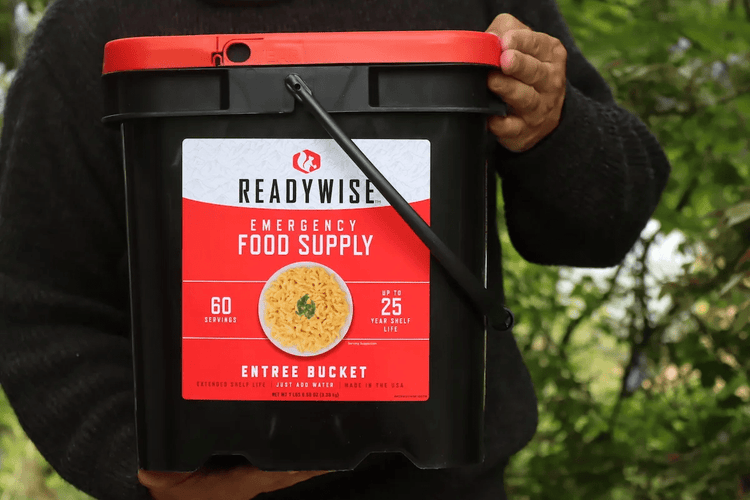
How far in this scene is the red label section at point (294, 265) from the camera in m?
0.76

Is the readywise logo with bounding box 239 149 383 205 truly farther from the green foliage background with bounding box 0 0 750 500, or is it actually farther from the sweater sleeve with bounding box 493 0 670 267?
the green foliage background with bounding box 0 0 750 500

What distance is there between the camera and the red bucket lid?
0.75 m

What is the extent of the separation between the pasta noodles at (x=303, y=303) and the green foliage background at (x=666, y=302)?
0.89 meters

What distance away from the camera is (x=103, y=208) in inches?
38.3

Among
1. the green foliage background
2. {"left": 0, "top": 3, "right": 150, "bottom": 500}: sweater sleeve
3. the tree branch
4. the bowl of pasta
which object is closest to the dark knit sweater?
{"left": 0, "top": 3, "right": 150, "bottom": 500}: sweater sleeve

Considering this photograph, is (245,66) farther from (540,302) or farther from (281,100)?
(540,302)

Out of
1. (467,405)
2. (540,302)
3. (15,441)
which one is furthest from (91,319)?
(15,441)

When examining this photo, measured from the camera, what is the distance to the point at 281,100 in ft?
2.48

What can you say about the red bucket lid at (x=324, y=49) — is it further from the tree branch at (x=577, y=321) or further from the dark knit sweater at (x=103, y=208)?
the tree branch at (x=577, y=321)

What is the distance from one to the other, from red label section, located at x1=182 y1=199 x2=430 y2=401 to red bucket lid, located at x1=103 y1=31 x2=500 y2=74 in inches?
5.5

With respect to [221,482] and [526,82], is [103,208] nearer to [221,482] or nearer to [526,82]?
[221,482]

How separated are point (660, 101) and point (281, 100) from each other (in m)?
1.35

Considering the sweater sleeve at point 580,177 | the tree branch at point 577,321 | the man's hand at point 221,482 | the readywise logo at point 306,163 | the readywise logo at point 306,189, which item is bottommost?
the tree branch at point 577,321

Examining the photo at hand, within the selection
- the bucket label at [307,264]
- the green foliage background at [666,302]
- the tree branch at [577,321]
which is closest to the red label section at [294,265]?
the bucket label at [307,264]
